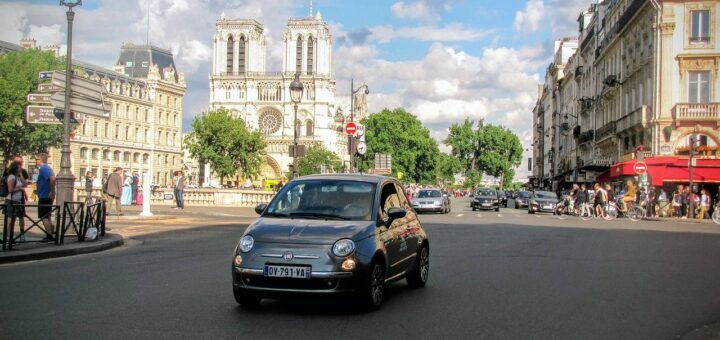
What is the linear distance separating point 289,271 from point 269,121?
428 ft

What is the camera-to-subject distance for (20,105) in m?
55.4

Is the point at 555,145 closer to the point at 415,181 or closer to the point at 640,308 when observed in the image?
the point at 415,181

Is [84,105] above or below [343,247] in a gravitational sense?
above

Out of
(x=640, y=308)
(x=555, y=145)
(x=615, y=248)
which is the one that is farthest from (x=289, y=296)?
(x=555, y=145)

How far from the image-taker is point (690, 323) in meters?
7.91

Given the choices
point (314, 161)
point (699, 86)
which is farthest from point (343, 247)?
point (314, 161)

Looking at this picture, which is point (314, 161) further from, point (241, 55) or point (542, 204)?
point (542, 204)

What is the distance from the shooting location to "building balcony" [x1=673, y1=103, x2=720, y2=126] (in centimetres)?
4056

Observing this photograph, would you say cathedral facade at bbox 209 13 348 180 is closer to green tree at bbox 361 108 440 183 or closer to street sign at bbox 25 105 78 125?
green tree at bbox 361 108 440 183

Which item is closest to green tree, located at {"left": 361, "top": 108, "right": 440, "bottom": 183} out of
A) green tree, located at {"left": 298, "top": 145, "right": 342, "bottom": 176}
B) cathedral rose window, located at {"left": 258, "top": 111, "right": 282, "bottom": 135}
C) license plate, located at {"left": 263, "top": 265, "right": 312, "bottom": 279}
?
green tree, located at {"left": 298, "top": 145, "right": 342, "bottom": 176}

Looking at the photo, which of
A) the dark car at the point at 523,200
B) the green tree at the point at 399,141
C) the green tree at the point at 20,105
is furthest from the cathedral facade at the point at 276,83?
the dark car at the point at 523,200

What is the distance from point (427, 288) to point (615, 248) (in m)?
8.89

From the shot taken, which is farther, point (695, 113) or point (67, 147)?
point (695, 113)

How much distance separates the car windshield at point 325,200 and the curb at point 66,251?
249 inches
